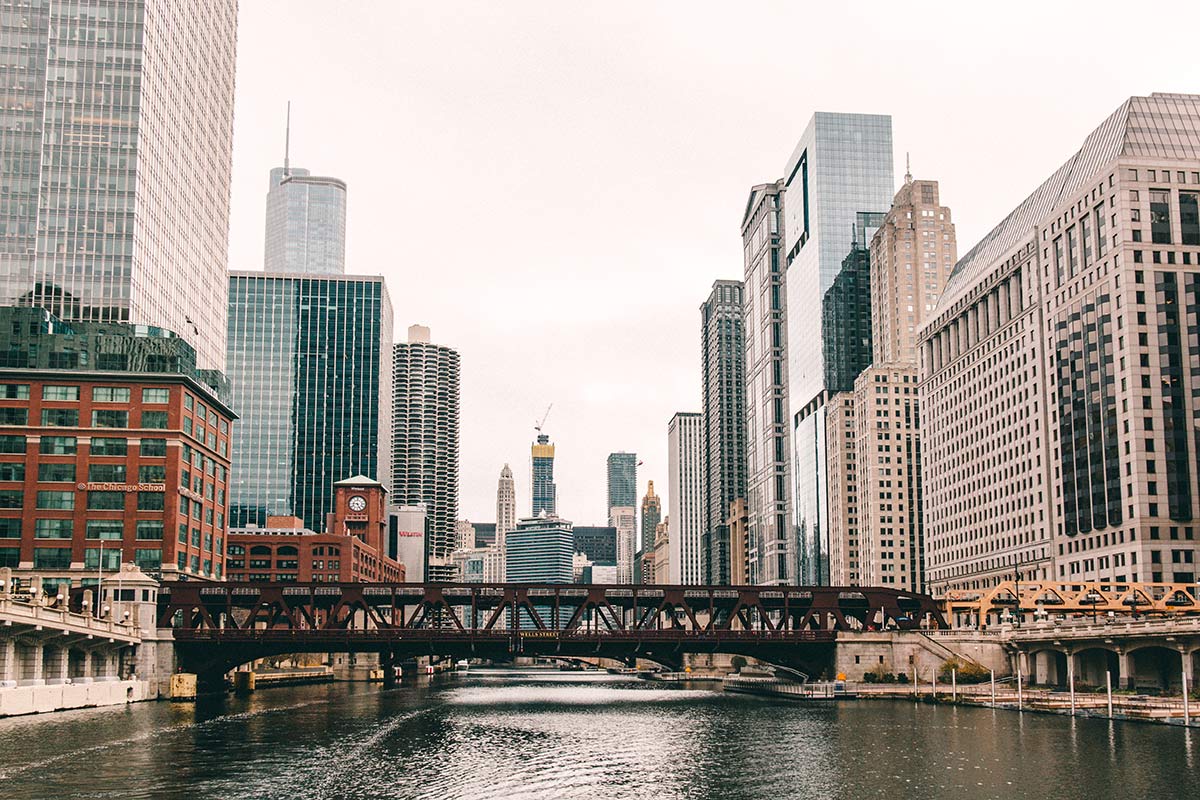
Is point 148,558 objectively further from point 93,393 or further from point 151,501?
point 93,393

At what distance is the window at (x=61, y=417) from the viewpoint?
158625mm

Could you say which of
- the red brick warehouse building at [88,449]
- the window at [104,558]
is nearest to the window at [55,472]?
the red brick warehouse building at [88,449]

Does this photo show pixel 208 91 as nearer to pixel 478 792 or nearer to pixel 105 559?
pixel 105 559

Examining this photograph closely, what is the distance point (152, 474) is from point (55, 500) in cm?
1177

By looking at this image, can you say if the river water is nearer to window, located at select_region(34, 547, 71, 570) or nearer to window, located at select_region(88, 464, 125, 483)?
window, located at select_region(34, 547, 71, 570)

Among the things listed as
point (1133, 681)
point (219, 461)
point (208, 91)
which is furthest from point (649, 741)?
point (208, 91)

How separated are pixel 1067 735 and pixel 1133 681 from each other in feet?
140

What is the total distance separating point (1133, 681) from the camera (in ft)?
416

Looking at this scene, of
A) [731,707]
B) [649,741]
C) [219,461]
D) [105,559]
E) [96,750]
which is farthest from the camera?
[219,461]

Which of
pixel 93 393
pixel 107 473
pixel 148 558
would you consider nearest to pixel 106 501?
pixel 107 473

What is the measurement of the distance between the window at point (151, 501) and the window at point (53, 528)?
8456 mm

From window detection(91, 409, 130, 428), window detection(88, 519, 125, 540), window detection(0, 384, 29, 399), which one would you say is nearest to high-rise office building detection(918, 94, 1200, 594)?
window detection(88, 519, 125, 540)

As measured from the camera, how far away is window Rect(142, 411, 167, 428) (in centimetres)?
16200

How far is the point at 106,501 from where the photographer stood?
160 meters
